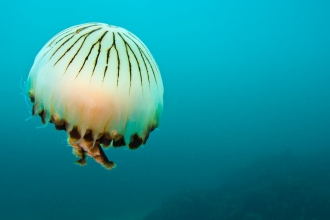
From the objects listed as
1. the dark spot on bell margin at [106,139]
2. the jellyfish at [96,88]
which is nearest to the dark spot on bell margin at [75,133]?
the jellyfish at [96,88]

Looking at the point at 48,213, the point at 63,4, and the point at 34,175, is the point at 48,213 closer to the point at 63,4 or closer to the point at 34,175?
the point at 34,175

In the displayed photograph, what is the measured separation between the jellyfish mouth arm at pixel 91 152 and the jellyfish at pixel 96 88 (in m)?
0.02

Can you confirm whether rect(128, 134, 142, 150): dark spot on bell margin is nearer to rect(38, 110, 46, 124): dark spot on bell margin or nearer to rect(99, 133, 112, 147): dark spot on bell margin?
rect(99, 133, 112, 147): dark spot on bell margin

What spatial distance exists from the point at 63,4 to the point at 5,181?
146 feet

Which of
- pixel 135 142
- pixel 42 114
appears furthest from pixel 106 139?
pixel 42 114

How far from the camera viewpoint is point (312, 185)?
1589 cm

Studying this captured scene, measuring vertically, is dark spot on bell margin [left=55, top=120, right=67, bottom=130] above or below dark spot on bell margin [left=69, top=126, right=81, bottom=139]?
above

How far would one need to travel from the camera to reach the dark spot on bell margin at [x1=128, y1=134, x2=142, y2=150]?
196 centimetres

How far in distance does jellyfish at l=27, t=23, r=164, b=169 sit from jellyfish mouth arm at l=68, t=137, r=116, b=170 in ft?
0.05

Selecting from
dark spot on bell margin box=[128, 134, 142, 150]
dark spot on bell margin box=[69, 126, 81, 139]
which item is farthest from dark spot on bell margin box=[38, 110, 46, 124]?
dark spot on bell margin box=[128, 134, 142, 150]

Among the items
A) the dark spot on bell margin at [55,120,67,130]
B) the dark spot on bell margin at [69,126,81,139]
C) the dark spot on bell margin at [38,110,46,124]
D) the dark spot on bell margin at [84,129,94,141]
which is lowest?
the dark spot on bell margin at [84,129,94,141]

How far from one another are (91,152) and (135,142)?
341mm

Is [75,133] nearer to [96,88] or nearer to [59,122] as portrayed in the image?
[59,122]

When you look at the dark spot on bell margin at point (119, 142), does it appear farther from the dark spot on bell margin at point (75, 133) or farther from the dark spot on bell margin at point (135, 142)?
the dark spot on bell margin at point (75, 133)
